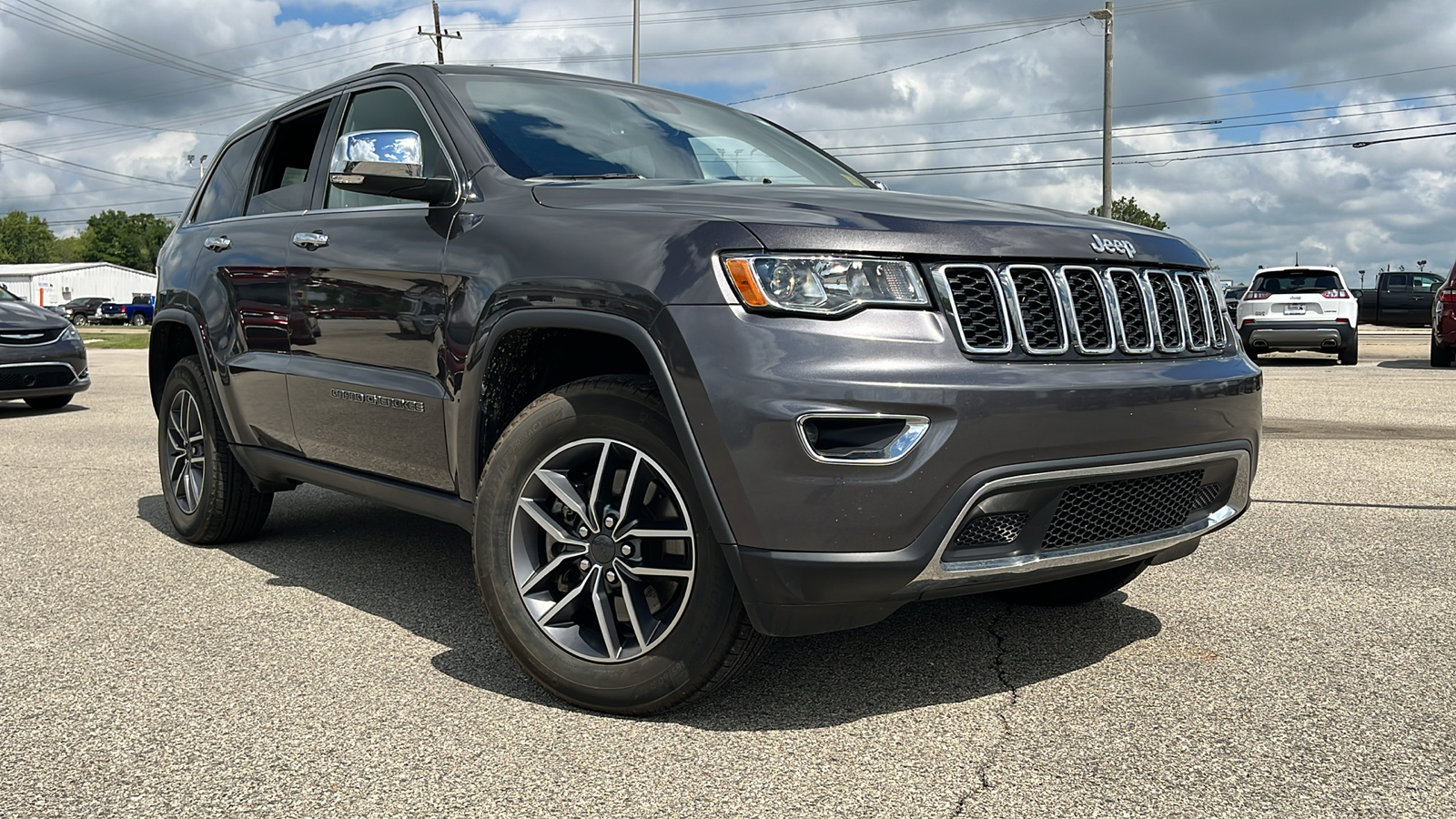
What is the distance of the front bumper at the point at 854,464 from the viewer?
2.76 m

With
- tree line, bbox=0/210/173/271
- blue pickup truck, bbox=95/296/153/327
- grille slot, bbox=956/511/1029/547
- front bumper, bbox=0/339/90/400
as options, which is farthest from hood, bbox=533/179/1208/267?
tree line, bbox=0/210/173/271


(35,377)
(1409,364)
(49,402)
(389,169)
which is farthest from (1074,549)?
(1409,364)

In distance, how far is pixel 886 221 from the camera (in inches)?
116

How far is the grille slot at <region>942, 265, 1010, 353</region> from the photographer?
2906mm

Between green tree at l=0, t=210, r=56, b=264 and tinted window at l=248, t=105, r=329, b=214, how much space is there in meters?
170

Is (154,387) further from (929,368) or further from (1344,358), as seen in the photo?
(1344,358)

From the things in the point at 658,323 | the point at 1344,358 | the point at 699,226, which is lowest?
the point at 1344,358

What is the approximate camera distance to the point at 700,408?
285cm

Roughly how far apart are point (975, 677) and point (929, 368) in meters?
1.13

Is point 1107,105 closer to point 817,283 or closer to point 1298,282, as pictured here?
point 1298,282

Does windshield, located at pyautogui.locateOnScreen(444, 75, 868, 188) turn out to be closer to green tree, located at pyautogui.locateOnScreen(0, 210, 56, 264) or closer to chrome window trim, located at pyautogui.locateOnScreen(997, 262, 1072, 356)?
chrome window trim, located at pyautogui.locateOnScreen(997, 262, 1072, 356)

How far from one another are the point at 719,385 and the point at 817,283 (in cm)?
32

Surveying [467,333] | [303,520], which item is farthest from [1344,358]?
[467,333]

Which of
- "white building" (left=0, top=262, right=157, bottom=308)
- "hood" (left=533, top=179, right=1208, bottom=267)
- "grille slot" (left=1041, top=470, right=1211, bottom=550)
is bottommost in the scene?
"grille slot" (left=1041, top=470, right=1211, bottom=550)
